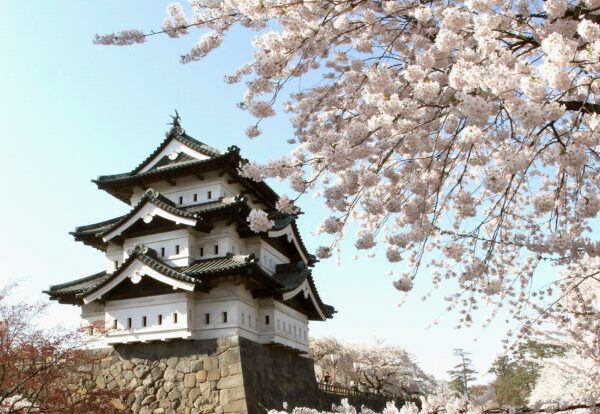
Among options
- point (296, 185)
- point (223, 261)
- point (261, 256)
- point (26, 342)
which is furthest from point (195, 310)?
point (296, 185)

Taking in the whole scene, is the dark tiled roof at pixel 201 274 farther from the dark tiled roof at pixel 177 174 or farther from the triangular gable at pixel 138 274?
the dark tiled roof at pixel 177 174

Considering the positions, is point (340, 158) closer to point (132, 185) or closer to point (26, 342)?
point (26, 342)

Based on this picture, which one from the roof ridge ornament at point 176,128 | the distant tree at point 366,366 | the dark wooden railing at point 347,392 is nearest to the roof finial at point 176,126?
the roof ridge ornament at point 176,128

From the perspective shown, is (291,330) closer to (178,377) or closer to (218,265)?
(218,265)

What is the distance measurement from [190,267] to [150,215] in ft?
6.83

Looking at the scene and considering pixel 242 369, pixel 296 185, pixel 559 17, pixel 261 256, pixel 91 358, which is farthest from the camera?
pixel 261 256

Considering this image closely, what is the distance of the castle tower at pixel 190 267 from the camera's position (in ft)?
47.8

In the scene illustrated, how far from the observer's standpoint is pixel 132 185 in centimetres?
1764

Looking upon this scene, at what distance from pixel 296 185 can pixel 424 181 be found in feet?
4.52

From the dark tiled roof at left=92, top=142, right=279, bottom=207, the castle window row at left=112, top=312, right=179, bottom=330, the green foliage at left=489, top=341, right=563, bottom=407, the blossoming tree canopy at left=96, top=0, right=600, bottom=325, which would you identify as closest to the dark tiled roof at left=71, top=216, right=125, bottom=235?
the dark tiled roof at left=92, top=142, right=279, bottom=207

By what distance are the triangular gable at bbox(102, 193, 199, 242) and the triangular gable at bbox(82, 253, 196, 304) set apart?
132 centimetres

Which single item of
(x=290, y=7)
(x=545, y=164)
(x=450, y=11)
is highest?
(x=290, y=7)

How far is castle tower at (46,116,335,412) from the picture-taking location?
1458cm

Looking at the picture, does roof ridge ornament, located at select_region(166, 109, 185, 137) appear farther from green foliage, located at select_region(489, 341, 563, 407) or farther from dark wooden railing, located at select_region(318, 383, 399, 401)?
green foliage, located at select_region(489, 341, 563, 407)
